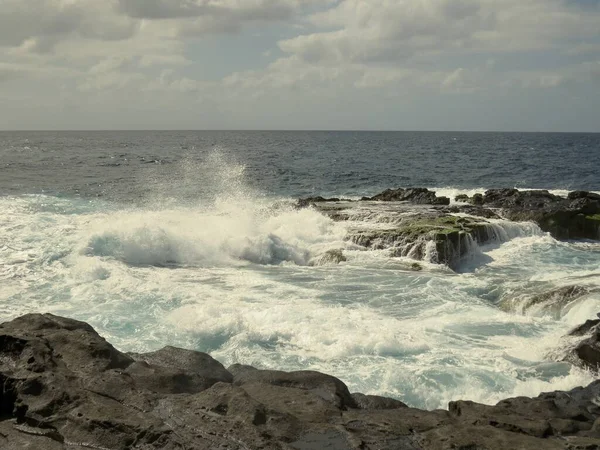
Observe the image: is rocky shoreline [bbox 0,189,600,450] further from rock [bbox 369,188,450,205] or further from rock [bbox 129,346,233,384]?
rock [bbox 369,188,450,205]

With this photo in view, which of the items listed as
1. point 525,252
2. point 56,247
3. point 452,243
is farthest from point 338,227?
point 56,247

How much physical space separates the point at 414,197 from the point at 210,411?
24702mm

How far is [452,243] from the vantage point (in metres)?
20.1

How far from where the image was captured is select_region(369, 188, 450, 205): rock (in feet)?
96.1

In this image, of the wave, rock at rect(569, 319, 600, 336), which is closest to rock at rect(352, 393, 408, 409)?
rock at rect(569, 319, 600, 336)

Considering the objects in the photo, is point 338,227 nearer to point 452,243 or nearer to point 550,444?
point 452,243

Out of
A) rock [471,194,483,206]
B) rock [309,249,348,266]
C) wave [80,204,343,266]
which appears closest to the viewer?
rock [309,249,348,266]

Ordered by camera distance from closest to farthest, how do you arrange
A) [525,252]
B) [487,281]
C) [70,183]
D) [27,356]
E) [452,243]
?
[27,356] → [487,281] → [452,243] → [525,252] → [70,183]

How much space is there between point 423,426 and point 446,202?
75.5ft

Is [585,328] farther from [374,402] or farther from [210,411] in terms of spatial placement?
[210,411]

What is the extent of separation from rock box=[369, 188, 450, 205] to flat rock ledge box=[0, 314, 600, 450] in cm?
2044

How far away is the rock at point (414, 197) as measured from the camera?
29.3 metres

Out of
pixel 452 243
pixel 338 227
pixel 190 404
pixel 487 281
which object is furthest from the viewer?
pixel 338 227

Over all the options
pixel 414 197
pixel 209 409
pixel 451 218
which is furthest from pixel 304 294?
pixel 414 197
